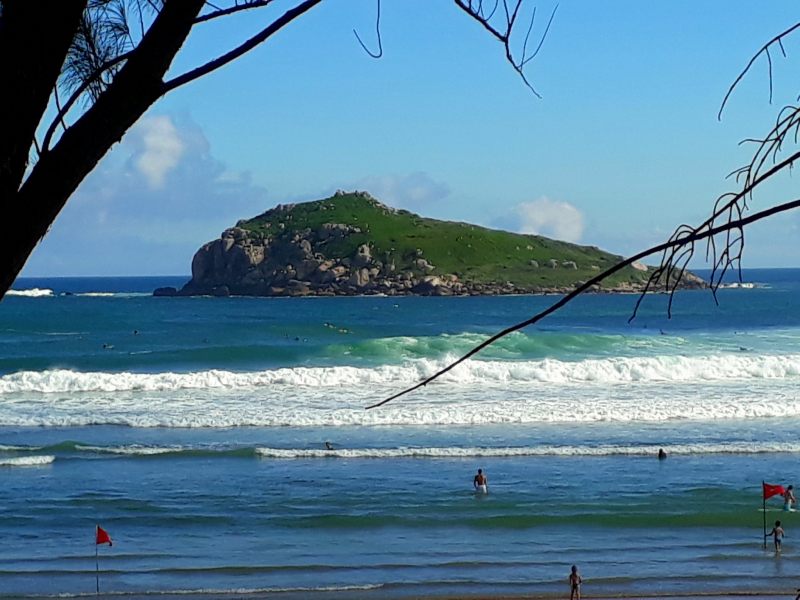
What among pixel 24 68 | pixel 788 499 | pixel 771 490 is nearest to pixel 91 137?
pixel 24 68

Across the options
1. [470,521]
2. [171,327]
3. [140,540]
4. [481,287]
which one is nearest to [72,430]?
[140,540]

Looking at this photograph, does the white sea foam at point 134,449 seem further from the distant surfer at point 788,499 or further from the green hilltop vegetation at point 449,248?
the green hilltop vegetation at point 449,248

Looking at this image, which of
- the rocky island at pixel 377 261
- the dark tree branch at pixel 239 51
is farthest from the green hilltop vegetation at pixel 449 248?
the dark tree branch at pixel 239 51

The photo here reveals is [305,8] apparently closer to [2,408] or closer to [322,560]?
[322,560]

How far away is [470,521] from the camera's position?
51.6ft

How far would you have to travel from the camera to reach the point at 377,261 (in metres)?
123

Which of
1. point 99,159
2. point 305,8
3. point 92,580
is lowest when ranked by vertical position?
point 92,580

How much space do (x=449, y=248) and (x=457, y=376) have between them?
98862 mm

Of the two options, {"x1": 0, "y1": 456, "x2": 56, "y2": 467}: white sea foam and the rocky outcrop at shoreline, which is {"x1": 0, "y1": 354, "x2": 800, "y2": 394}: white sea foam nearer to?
{"x1": 0, "y1": 456, "x2": 56, "y2": 467}: white sea foam

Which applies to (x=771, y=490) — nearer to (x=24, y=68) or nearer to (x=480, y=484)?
(x=480, y=484)

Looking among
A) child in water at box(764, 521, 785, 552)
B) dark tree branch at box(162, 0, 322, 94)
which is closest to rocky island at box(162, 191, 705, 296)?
child in water at box(764, 521, 785, 552)

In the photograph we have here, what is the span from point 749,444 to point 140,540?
40.7 ft

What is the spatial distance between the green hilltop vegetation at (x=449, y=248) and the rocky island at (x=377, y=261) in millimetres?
121

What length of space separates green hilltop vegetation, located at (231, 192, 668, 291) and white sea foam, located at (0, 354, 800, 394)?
264 ft
